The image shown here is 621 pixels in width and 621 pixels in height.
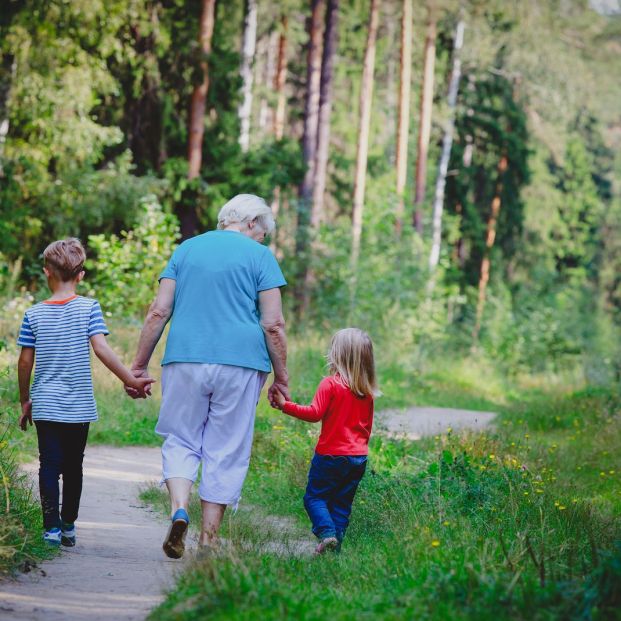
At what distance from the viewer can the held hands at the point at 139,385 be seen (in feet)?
19.9

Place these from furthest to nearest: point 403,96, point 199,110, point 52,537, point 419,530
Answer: point 403,96 → point 199,110 → point 52,537 → point 419,530

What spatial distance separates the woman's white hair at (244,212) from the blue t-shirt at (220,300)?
0.60ft

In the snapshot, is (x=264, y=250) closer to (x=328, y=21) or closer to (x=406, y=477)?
(x=406, y=477)

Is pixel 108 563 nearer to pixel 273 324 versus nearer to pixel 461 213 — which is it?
pixel 273 324

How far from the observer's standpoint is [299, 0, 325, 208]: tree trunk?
78.9 feet

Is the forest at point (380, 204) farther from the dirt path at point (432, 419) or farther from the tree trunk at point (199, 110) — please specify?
the dirt path at point (432, 419)

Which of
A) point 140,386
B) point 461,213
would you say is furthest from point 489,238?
point 140,386

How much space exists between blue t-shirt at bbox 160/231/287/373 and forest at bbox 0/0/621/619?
1.25 metres

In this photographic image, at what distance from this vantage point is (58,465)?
5992mm

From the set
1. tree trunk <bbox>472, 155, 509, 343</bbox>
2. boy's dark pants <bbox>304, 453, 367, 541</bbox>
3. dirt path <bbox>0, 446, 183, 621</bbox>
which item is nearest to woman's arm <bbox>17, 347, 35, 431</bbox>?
dirt path <bbox>0, 446, 183, 621</bbox>

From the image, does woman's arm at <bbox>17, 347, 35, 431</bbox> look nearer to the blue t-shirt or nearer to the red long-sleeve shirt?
the blue t-shirt

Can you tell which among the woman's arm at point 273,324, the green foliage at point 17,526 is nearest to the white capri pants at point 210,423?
the woman's arm at point 273,324

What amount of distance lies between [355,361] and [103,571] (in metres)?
1.97

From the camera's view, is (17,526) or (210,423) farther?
(210,423)
